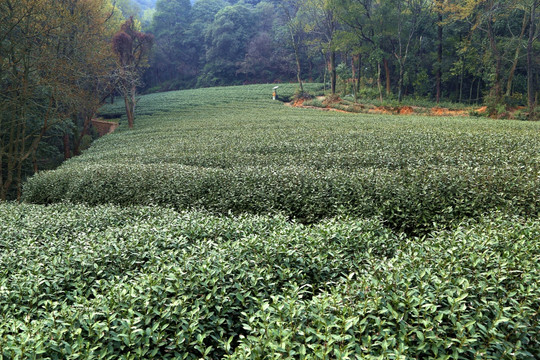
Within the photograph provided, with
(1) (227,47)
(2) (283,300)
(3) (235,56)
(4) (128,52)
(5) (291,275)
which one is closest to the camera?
(2) (283,300)

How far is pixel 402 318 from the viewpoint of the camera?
239 centimetres

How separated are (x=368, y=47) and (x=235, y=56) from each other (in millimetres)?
33274

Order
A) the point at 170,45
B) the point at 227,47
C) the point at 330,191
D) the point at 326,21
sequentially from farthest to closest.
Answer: the point at 170,45 < the point at 227,47 < the point at 326,21 < the point at 330,191

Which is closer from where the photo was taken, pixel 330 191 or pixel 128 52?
pixel 330 191

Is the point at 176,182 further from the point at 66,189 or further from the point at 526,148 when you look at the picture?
the point at 526,148

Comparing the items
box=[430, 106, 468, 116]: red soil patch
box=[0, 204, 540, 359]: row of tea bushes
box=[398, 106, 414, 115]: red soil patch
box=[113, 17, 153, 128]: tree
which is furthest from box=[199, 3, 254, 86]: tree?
box=[0, 204, 540, 359]: row of tea bushes

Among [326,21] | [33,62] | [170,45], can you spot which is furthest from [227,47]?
[33,62]

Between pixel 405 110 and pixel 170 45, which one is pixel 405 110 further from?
pixel 170 45

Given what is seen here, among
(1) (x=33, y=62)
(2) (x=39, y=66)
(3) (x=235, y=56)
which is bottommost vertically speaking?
(2) (x=39, y=66)

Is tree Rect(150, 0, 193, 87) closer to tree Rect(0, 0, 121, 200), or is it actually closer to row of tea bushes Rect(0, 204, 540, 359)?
tree Rect(0, 0, 121, 200)

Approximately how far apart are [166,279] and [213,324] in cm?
63

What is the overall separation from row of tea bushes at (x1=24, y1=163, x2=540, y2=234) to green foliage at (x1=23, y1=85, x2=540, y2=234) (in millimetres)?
22

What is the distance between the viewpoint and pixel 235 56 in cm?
5894

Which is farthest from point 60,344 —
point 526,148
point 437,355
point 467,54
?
point 467,54
